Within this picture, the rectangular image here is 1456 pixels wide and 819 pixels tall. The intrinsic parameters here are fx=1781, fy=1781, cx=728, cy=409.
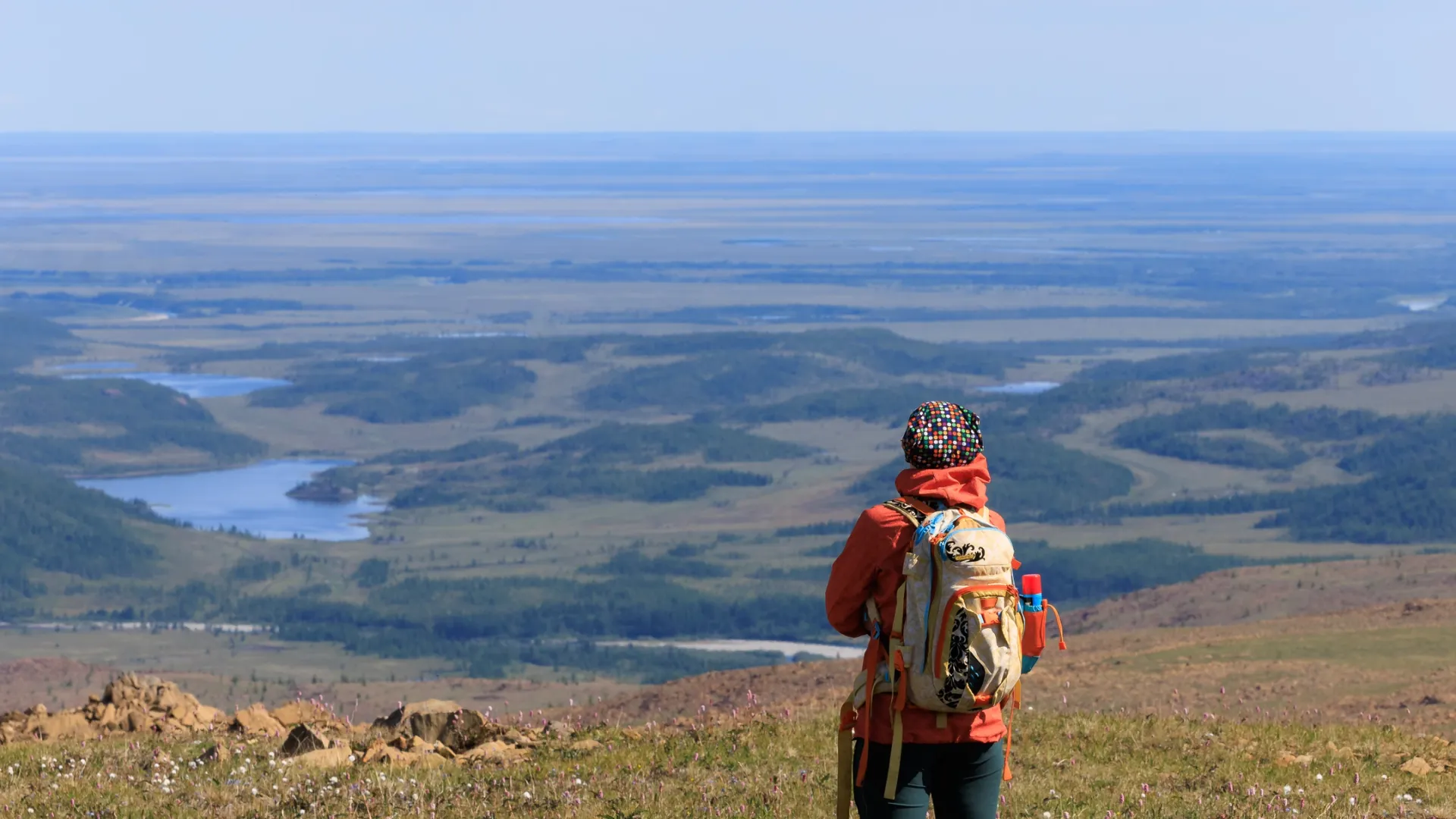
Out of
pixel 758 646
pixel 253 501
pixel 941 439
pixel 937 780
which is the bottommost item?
pixel 253 501

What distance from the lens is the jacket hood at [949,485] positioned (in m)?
6.58

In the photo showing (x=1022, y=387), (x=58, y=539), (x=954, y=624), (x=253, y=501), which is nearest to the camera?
(x=954, y=624)

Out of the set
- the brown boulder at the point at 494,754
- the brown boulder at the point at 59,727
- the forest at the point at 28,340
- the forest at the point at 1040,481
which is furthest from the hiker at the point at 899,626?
the forest at the point at 28,340

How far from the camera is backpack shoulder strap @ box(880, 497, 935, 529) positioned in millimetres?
6523

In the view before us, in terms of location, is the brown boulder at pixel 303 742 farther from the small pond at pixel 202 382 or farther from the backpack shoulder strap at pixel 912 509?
the small pond at pixel 202 382

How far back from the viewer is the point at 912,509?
6582 millimetres

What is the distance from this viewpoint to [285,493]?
302 ft

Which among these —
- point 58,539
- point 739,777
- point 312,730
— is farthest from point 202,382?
point 739,777

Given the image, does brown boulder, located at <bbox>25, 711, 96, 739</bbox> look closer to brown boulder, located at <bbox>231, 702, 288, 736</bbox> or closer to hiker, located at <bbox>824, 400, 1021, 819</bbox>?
brown boulder, located at <bbox>231, 702, 288, 736</bbox>

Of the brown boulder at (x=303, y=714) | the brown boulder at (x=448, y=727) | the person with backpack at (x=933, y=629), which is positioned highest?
the person with backpack at (x=933, y=629)

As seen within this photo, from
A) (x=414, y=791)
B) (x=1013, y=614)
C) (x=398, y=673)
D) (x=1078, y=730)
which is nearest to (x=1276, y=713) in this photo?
(x=1078, y=730)

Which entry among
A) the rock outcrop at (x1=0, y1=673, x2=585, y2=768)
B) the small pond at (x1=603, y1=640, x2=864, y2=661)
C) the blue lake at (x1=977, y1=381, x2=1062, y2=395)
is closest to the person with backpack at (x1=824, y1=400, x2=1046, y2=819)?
the rock outcrop at (x1=0, y1=673, x2=585, y2=768)

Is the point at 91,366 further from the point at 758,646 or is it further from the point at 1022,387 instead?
the point at 758,646

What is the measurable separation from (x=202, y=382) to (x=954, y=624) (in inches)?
5405
